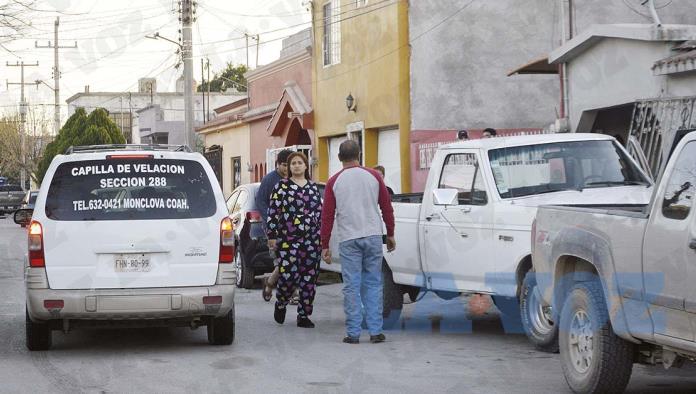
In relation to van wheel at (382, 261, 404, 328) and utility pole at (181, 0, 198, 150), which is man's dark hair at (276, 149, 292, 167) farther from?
utility pole at (181, 0, 198, 150)

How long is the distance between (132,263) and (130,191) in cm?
69

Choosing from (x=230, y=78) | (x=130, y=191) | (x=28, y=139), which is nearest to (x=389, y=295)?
(x=130, y=191)

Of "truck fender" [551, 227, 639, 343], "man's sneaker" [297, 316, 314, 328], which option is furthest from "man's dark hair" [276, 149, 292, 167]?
"truck fender" [551, 227, 639, 343]

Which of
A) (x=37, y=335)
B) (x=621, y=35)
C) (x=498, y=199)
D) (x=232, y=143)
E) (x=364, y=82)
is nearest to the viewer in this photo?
(x=37, y=335)

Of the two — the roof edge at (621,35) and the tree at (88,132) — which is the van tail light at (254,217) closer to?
the roof edge at (621,35)

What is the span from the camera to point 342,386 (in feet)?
27.4

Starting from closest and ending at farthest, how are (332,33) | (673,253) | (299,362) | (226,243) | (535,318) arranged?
(673,253) → (299,362) → (226,243) → (535,318) → (332,33)

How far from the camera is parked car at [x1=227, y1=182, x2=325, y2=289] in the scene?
16766 millimetres

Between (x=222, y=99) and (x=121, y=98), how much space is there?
528 inches

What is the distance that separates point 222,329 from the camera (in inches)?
412

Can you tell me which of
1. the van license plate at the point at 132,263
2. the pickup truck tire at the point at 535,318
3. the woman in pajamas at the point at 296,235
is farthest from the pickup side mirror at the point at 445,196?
the van license plate at the point at 132,263

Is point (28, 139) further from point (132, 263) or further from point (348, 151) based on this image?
point (132, 263)

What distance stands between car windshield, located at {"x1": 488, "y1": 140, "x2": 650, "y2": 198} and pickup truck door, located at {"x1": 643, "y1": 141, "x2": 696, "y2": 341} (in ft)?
13.7

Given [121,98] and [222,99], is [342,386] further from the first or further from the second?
[121,98]
